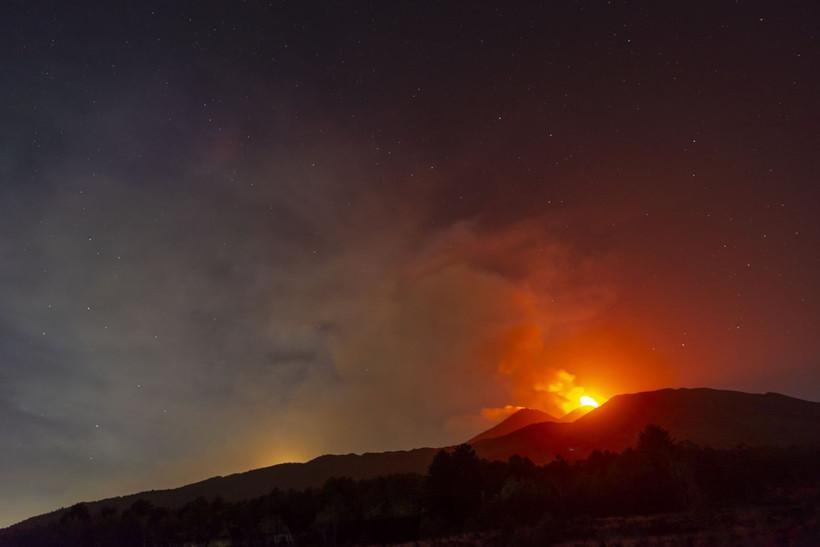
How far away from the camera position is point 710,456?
81.7 metres

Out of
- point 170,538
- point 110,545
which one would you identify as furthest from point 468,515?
point 110,545

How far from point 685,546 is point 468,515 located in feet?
184

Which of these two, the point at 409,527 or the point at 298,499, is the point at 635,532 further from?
the point at 298,499

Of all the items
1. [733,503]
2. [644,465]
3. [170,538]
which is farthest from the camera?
[170,538]

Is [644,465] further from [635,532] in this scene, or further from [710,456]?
[635,532]

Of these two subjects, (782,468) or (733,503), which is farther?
(782,468)

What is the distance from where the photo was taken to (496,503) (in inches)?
3115

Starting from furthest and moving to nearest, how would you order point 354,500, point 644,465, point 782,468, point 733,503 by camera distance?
1. point 354,500
2. point 782,468
3. point 644,465
4. point 733,503

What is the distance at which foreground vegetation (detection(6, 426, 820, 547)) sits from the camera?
64.4 metres

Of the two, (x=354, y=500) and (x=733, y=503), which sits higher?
(x=354, y=500)

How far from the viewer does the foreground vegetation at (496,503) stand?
64.4 m

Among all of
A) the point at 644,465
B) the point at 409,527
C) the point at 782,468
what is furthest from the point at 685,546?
the point at 782,468

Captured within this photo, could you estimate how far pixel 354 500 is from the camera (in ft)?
343

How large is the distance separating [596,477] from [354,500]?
40.9 meters
